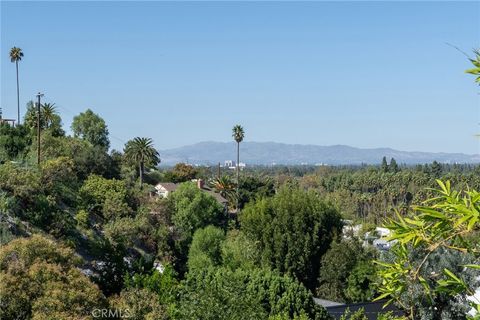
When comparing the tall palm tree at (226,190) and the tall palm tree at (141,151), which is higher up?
the tall palm tree at (141,151)

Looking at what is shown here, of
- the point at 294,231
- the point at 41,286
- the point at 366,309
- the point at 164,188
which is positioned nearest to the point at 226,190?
the point at 164,188

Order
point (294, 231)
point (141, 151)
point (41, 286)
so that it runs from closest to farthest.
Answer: point (41, 286), point (294, 231), point (141, 151)

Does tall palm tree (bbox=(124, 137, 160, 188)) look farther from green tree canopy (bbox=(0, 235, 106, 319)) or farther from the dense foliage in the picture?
green tree canopy (bbox=(0, 235, 106, 319))

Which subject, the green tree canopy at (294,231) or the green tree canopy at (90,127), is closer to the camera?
the green tree canopy at (294,231)

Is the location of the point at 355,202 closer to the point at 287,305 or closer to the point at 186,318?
the point at 287,305

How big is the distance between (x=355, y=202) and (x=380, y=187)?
1466 centimetres

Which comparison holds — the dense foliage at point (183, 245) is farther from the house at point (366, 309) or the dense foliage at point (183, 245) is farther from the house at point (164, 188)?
the house at point (164, 188)

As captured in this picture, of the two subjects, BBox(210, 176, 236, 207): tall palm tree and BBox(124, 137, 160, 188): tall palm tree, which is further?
BBox(210, 176, 236, 207): tall palm tree

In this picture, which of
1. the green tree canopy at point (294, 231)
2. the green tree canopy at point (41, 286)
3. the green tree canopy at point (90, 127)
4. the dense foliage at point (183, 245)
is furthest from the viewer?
the green tree canopy at point (90, 127)

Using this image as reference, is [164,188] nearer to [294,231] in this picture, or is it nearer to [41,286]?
[294,231]

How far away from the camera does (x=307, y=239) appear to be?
3028 cm

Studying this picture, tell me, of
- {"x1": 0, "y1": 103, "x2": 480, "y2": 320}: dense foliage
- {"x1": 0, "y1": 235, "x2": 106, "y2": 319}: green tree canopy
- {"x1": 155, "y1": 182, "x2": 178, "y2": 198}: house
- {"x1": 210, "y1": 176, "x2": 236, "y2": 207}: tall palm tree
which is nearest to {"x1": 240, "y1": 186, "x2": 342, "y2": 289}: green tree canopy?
{"x1": 0, "y1": 103, "x2": 480, "y2": 320}: dense foliage

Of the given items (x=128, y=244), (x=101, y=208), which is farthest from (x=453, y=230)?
(x=101, y=208)

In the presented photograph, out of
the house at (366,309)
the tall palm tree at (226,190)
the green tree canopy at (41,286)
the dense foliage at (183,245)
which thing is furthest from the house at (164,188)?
the green tree canopy at (41,286)
